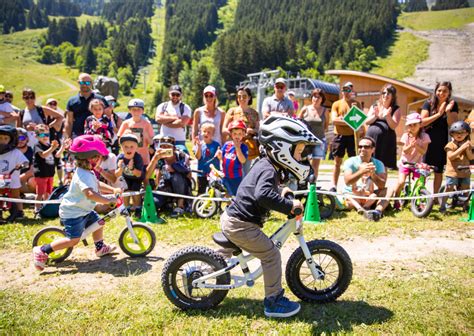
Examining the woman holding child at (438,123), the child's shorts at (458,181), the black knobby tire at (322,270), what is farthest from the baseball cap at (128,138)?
the child's shorts at (458,181)

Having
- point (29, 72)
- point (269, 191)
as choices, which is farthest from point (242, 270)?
point (29, 72)

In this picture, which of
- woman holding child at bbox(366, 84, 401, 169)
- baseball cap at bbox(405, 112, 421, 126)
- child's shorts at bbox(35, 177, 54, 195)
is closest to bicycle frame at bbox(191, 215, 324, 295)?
baseball cap at bbox(405, 112, 421, 126)

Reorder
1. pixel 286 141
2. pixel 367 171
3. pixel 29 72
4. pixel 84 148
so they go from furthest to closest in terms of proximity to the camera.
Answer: pixel 29 72, pixel 367 171, pixel 84 148, pixel 286 141

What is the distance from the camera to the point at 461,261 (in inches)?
203

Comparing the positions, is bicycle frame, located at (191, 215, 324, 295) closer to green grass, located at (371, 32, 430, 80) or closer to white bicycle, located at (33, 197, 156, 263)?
white bicycle, located at (33, 197, 156, 263)

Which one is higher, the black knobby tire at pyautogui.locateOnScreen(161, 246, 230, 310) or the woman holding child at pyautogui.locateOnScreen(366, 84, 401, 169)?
the woman holding child at pyautogui.locateOnScreen(366, 84, 401, 169)

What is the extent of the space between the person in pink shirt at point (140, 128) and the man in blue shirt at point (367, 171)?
410cm

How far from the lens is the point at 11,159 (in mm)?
7277

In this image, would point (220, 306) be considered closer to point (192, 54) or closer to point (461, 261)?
point (461, 261)

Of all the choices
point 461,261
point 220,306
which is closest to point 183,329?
point 220,306

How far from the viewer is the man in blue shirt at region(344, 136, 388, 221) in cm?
710

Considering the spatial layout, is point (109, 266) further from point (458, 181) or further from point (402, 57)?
point (402, 57)

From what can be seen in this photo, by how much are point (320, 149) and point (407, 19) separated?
459 ft

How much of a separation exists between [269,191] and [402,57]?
113131 millimetres
